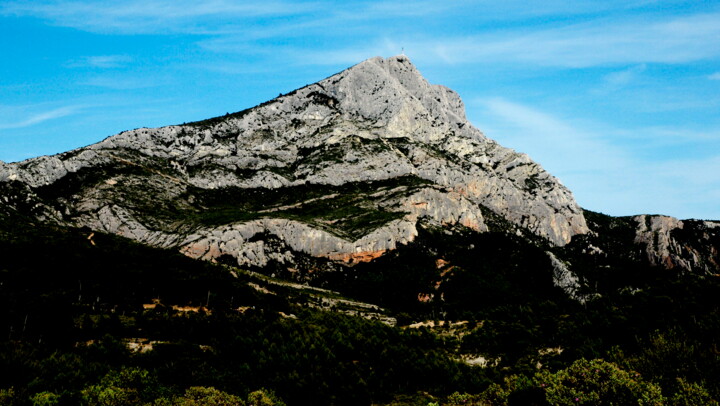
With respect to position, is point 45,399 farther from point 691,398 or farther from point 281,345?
point 691,398

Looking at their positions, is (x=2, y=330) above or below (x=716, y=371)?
below

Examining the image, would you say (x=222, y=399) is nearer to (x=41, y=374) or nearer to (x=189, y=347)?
(x=41, y=374)

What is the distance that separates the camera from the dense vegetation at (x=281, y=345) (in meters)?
43.2

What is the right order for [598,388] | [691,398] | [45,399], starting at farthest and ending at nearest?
[45,399], [598,388], [691,398]

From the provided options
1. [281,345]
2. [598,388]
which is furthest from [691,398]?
[281,345]

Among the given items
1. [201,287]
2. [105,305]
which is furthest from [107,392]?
[201,287]

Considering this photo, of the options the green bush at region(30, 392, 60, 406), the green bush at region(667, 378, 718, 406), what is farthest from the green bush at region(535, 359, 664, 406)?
the green bush at region(30, 392, 60, 406)

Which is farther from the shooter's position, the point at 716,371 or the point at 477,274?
the point at 477,274

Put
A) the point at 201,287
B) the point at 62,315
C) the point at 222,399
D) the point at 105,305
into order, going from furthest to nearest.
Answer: the point at 201,287 → the point at 105,305 → the point at 62,315 → the point at 222,399

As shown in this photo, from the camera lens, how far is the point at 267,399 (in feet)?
156

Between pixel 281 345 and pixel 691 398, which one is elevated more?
pixel 691 398

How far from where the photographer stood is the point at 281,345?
7744cm

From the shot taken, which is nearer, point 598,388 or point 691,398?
point 691,398

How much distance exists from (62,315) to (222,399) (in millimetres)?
48726
